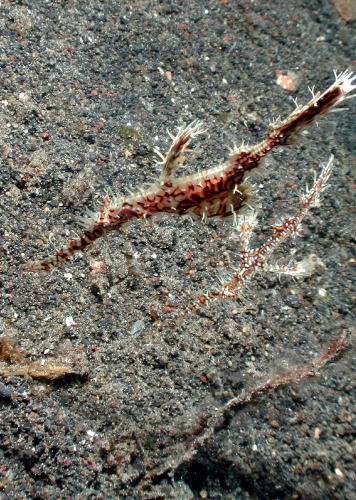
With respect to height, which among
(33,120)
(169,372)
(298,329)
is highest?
(33,120)

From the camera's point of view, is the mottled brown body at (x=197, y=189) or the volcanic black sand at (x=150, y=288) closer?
the mottled brown body at (x=197, y=189)

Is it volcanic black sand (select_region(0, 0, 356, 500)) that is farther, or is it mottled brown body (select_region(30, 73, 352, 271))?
volcanic black sand (select_region(0, 0, 356, 500))

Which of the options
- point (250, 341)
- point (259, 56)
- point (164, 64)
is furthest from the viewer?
point (259, 56)

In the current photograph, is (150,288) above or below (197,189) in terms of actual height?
below

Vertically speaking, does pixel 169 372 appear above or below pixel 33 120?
below

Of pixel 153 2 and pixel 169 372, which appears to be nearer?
pixel 169 372

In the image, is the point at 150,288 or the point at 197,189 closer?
the point at 197,189

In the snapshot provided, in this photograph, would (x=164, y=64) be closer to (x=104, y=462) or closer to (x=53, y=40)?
(x=53, y=40)

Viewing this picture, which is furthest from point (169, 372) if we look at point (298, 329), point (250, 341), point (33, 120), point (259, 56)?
point (259, 56)
